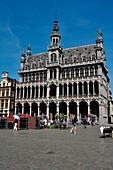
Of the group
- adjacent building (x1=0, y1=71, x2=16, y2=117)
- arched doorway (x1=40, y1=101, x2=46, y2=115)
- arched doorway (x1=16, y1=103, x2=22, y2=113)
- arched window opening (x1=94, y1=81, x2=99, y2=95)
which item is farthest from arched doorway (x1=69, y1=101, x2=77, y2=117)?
adjacent building (x1=0, y1=71, x2=16, y2=117)

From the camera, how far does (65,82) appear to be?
6397cm

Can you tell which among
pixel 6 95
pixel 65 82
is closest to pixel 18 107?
pixel 6 95

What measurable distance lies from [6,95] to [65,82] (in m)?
23.1

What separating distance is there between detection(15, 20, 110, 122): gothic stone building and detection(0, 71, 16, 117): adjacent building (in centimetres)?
246

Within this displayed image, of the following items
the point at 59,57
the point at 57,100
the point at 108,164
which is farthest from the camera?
the point at 59,57

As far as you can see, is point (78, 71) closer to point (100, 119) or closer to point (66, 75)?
point (66, 75)

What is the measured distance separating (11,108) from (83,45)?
33.7 m

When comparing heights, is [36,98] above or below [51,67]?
below

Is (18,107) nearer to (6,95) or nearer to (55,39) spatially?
(6,95)

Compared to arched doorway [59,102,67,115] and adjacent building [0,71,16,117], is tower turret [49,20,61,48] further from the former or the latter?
arched doorway [59,102,67,115]

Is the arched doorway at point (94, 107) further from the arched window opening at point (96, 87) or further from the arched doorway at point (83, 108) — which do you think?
the arched window opening at point (96, 87)

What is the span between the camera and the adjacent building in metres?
71.8

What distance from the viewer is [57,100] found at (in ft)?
210

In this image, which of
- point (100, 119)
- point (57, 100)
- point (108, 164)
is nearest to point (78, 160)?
point (108, 164)
